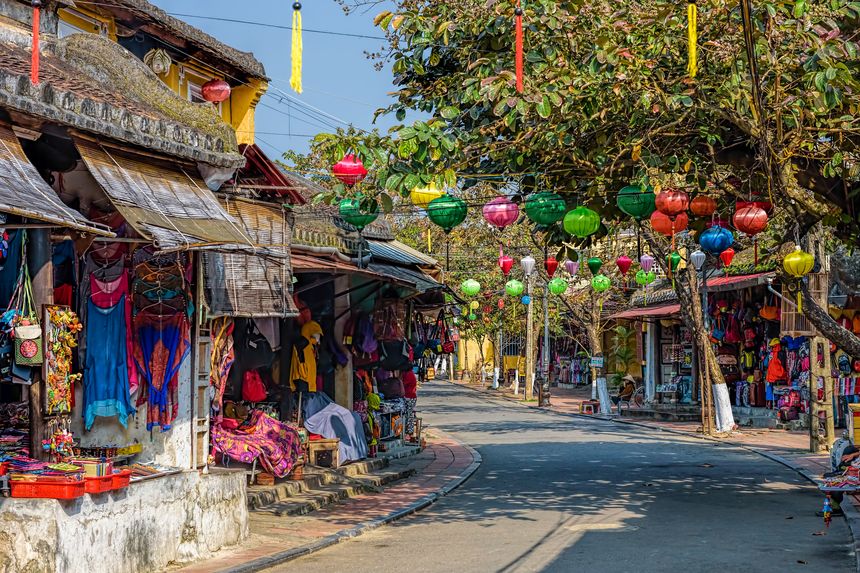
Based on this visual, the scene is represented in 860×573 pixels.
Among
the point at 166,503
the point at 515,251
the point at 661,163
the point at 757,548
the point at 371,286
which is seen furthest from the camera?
the point at 515,251

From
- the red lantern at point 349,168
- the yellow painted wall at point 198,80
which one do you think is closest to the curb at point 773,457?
the red lantern at point 349,168

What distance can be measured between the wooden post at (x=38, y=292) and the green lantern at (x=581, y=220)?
228 inches

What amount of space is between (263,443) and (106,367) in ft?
13.8

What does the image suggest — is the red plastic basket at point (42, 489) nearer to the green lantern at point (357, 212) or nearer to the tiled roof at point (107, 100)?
the tiled roof at point (107, 100)

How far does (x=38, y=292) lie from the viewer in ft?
28.2

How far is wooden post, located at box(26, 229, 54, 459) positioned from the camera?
8.55m

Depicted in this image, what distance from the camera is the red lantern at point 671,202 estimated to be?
1148 cm

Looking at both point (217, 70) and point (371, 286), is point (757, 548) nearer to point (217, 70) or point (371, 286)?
point (371, 286)

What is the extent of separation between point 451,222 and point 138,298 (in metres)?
3.55

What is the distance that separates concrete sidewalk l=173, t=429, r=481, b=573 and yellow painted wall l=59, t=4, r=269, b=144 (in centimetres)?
713

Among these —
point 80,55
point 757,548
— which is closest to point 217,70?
point 80,55

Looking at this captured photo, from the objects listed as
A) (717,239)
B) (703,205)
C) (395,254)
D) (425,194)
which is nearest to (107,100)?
(425,194)

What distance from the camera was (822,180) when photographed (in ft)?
41.5

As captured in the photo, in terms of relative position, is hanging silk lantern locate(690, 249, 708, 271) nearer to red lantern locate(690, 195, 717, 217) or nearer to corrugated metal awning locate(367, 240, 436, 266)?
corrugated metal awning locate(367, 240, 436, 266)
